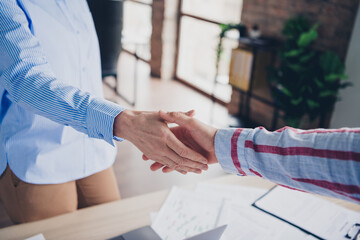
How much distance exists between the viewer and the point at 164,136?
3.27 feet

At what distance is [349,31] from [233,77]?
118 centimetres

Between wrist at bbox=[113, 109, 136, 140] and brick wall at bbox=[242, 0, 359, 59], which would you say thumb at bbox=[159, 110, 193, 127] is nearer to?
wrist at bbox=[113, 109, 136, 140]

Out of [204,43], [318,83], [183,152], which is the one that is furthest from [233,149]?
[204,43]

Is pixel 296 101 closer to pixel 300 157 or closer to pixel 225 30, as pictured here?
pixel 225 30

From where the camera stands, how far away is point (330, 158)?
76cm

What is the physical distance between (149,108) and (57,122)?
10.5ft

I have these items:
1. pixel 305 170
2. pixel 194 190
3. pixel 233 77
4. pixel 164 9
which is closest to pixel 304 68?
pixel 233 77

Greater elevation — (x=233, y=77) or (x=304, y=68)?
(x=304, y=68)

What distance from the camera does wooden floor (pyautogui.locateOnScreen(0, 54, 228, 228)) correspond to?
2.65 meters

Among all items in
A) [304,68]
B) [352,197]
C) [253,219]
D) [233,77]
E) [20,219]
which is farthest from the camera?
[233,77]

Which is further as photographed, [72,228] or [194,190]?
[194,190]

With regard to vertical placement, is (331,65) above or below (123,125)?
below

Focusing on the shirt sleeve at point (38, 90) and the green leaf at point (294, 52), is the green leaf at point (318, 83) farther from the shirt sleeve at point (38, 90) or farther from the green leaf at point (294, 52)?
the shirt sleeve at point (38, 90)

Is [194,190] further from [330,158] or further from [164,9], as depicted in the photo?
[164,9]
